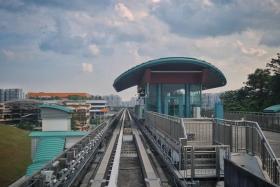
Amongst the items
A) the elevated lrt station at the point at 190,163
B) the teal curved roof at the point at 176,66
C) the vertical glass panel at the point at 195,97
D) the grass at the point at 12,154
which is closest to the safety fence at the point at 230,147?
the elevated lrt station at the point at 190,163

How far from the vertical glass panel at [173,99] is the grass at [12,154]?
16.0 m

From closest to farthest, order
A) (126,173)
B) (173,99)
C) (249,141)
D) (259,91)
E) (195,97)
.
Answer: (249,141) < (126,173) < (195,97) < (173,99) < (259,91)

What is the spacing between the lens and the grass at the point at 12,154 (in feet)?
120

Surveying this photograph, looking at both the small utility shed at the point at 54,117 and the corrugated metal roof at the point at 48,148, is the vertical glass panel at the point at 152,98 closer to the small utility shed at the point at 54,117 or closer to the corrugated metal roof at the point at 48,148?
the small utility shed at the point at 54,117

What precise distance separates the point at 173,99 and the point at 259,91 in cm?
1281

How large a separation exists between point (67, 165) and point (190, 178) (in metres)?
3.52

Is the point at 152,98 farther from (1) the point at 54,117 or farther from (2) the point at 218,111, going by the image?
(2) the point at 218,111

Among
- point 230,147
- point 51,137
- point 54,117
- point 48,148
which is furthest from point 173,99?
point 230,147

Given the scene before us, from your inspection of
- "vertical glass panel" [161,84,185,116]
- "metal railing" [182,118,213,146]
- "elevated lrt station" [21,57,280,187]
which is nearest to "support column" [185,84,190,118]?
"vertical glass panel" [161,84,185,116]

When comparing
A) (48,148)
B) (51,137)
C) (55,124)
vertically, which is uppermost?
(55,124)

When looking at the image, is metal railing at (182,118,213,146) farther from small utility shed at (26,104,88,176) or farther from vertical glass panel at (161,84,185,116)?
vertical glass panel at (161,84,185,116)

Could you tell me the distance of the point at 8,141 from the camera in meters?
50.5

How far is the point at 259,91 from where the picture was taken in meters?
44.9

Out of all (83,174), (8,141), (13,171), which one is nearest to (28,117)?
→ (8,141)
